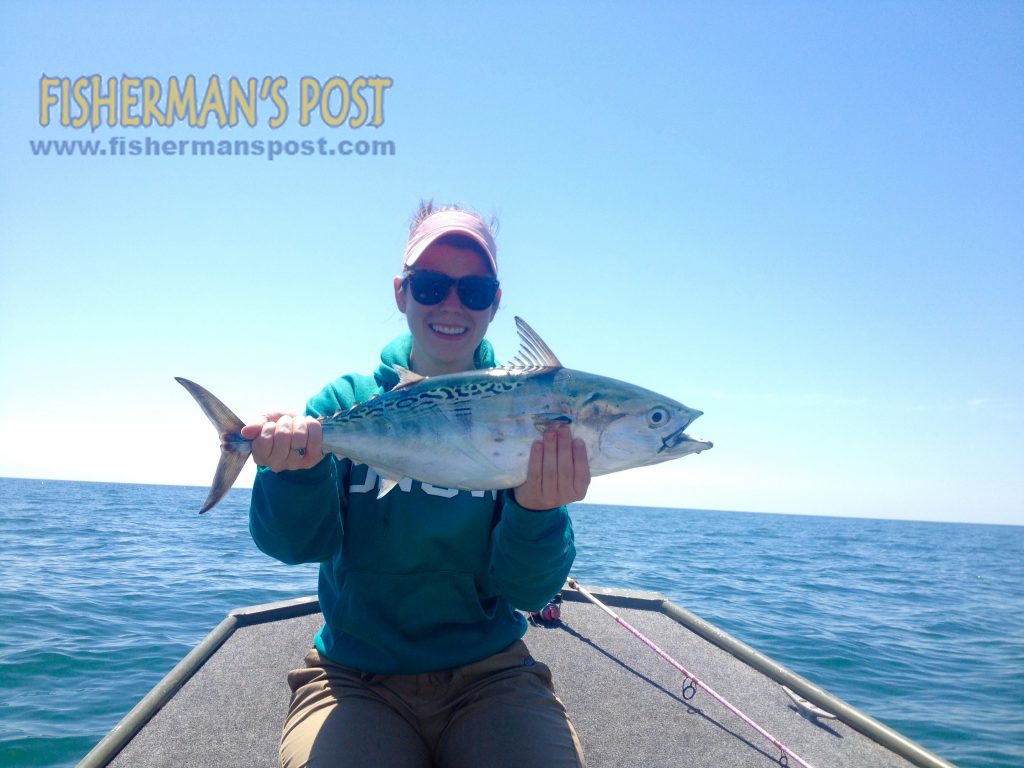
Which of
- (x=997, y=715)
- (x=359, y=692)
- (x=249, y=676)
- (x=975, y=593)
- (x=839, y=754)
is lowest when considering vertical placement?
(x=975, y=593)

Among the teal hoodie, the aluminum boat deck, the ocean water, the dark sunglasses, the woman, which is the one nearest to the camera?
the woman

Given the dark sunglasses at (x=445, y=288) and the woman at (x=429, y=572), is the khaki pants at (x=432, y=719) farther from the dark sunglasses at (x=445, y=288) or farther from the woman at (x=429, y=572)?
the dark sunglasses at (x=445, y=288)

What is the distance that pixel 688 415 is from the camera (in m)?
2.92

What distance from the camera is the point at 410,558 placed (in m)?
3.19

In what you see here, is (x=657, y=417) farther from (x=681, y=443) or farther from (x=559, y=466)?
(x=559, y=466)

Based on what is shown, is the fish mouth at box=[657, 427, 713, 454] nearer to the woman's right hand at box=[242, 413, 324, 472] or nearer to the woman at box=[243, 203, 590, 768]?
the woman at box=[243, 203, 590, 768]

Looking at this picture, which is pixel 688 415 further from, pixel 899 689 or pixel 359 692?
pixel 899 689

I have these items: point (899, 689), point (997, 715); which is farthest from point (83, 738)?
point (997, 715)

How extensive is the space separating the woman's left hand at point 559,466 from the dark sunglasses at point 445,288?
0.97m

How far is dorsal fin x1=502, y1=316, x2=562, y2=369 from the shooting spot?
3.00m

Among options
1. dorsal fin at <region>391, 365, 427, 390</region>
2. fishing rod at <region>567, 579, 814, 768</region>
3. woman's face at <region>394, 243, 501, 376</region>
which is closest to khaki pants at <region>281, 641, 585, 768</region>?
dorsal fin at <region>391, 365, 427, 390</region>

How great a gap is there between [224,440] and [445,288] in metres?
1.34

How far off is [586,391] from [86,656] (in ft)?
29.0

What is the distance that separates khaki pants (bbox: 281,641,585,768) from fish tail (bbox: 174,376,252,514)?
1037mm
